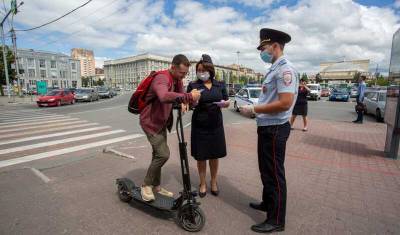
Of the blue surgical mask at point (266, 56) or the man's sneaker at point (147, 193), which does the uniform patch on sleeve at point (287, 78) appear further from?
the man's sneaker at point (147, 193)

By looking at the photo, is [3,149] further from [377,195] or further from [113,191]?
[377,195]

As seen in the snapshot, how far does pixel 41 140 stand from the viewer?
7539 millimetres

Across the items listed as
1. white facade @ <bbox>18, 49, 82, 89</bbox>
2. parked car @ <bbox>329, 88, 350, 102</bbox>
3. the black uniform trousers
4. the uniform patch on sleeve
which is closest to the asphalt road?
the black uniform trousers

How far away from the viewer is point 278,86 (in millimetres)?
2434

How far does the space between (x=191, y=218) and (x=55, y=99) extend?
71.2ft

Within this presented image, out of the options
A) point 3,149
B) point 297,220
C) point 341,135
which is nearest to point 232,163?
point 297,220

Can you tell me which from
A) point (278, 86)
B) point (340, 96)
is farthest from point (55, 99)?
point (340, 96)

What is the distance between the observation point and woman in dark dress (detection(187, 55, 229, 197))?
3.27 m

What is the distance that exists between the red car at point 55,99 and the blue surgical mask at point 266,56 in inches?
857

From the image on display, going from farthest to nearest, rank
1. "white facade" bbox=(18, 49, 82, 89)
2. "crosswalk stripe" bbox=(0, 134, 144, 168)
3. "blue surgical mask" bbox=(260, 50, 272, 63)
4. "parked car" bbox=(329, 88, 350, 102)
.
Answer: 1. "white facade" bbox=(18, 49, 82, 89)
2. "parked car" bbox=(329, 88, 350, 102)
3. "crosswalk stripe" bbox=(0, 134, 144, 168)
4. "blue surgical mask" bbox=(260, 50, 272, 63)

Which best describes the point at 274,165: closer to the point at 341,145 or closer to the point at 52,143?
the point at 341,145

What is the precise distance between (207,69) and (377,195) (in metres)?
3.01

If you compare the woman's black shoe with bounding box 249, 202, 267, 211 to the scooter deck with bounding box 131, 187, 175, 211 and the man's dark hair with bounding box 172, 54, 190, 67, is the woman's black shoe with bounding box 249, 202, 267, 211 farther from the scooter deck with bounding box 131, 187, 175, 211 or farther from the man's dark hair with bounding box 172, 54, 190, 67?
the man's dark hair with bounding box 172, 54, 190, 67

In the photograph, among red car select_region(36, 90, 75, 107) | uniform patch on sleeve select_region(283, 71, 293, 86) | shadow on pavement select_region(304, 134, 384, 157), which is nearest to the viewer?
uniform patch on sleeve select_region(283, 71, 293, 86)
